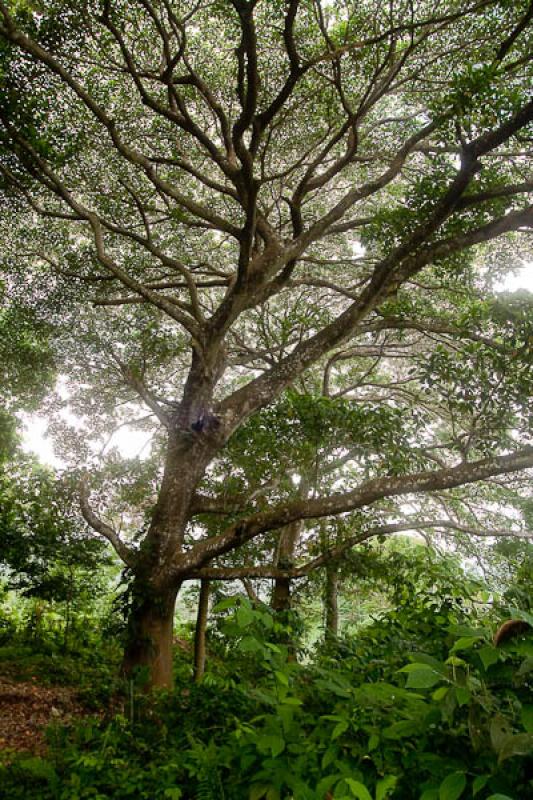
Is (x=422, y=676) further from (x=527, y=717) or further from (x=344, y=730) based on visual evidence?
(x=344, y=730)

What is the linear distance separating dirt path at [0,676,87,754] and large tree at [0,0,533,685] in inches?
41.9

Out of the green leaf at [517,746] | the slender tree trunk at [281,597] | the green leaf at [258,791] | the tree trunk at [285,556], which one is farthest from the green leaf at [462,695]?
the slender tree trunk at [281,597]

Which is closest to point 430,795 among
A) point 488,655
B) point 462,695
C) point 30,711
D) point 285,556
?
point 462,695

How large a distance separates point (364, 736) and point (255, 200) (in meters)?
4.59

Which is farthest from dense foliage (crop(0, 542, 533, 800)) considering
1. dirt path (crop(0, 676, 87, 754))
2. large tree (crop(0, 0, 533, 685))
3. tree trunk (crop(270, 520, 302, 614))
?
tree trunk (crop(270, 520, 302, 614))

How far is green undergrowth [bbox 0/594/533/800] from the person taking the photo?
1.17 meters

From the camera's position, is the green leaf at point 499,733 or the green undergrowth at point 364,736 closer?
the green leaf at point 499,733

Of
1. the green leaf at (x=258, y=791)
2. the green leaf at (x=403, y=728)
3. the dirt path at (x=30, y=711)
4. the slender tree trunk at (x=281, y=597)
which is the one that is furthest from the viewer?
the slender tree trunk at (x=281, y=597)

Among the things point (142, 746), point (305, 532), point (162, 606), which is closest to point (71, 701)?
point (162, 606)

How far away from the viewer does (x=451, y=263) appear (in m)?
6.18

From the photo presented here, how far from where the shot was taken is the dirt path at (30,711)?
16.2 ft

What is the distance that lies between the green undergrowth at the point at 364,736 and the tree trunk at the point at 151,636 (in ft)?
6.41

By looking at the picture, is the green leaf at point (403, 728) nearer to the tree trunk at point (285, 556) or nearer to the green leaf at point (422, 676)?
the green leaf at point (422, 676)

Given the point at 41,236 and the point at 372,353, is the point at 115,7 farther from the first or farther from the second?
the point at 372,353
